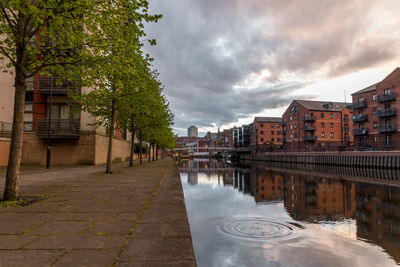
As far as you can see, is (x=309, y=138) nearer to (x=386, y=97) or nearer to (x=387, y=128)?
(x=387, y=128)

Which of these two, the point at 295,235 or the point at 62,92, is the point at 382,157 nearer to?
the point at 295,235

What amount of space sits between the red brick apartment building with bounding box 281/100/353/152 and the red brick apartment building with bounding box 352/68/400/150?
1250 centimetres

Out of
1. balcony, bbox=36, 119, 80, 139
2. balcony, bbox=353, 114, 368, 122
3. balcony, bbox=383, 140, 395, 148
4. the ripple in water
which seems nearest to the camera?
the ripple in water

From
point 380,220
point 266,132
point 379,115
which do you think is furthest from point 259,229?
point 266,132

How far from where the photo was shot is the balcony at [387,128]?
143 feet

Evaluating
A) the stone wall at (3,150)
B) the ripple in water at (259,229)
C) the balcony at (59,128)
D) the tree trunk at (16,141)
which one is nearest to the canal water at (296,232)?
the ripple in water at (259,229)

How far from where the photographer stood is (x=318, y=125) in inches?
2628

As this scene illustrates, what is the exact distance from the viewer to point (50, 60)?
6703mm

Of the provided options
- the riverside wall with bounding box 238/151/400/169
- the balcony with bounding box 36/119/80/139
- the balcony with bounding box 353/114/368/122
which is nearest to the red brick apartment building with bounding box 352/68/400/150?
the balcony with bounding box 353/114/368/122

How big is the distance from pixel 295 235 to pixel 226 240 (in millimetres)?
1906

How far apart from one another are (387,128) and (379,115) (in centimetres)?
314

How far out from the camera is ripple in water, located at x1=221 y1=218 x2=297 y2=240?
6004 millimetres

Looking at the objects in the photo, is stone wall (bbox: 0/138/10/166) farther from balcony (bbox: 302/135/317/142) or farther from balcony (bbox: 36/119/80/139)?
balcony (bbox: 302/135/317/142)

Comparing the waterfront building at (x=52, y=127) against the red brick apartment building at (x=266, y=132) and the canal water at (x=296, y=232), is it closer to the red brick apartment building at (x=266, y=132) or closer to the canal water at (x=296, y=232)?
the canal water at (x=296, y=232)
